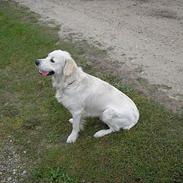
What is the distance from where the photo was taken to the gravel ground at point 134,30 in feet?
38.0

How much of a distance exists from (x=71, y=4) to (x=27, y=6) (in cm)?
181

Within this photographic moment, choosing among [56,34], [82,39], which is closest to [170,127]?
[82,39]

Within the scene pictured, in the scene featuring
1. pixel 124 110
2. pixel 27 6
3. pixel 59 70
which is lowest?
pixel 27 6

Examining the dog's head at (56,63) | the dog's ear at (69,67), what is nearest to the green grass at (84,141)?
the dog's ear at (69,67)

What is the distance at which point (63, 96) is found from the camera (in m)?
8.58

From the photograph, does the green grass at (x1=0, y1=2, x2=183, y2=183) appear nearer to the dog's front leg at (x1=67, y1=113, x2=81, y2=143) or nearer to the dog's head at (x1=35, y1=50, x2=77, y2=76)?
the dog's front leg at (x1=67, y1=113, x2=81, y2=143)

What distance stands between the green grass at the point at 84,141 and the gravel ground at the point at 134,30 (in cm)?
116

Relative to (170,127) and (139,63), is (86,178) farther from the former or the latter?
(139,63)

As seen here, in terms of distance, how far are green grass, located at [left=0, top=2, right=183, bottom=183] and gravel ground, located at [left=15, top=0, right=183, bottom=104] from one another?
1161mm

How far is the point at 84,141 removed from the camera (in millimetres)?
8719

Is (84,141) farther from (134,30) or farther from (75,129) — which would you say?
(134,30)

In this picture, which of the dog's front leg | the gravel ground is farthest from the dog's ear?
the gravel ground

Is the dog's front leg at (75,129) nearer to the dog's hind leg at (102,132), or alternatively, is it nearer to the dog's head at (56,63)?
the dog's hind leg at (102,132)

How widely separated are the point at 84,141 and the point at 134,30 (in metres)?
6.98
